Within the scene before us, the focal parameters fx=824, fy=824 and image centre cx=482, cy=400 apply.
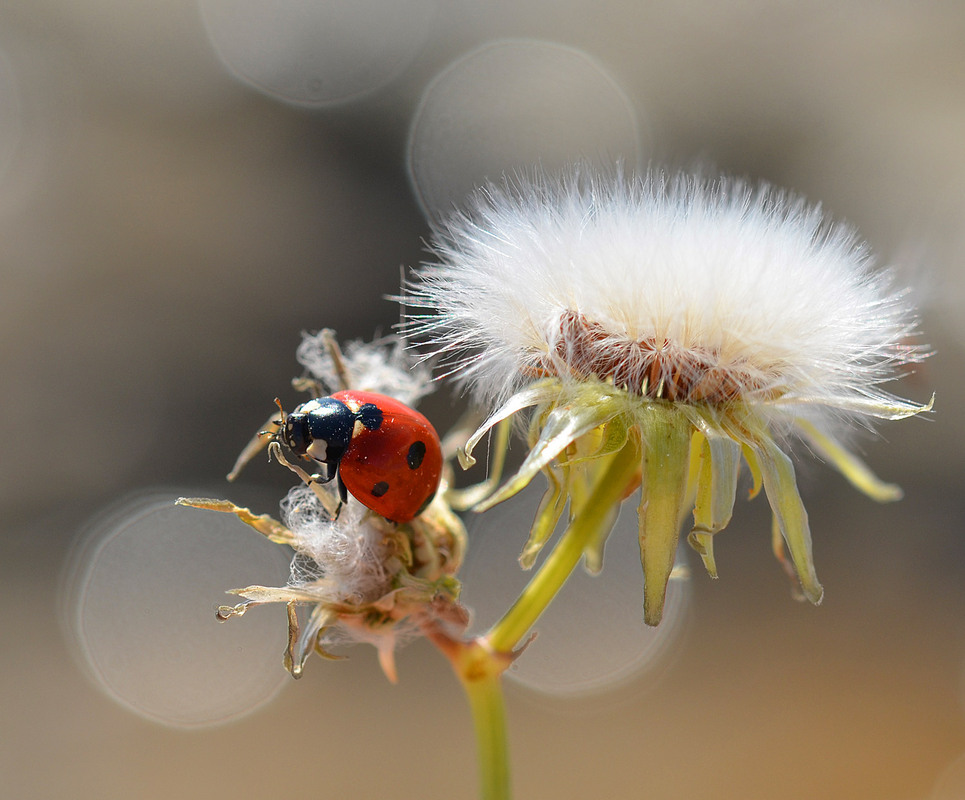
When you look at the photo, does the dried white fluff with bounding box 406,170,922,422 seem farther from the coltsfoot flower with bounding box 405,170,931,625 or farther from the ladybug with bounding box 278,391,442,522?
the ladybug with bounding box 278,391,442,522

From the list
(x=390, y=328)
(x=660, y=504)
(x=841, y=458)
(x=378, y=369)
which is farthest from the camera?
(x=390, y=328)

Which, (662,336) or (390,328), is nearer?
(662,336)

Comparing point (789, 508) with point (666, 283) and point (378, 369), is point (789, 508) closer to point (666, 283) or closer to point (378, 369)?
point (666, 283)

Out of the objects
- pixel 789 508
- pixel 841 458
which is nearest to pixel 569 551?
pixel 789 508

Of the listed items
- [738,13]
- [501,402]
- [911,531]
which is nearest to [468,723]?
[911,531]

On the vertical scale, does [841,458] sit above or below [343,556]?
above

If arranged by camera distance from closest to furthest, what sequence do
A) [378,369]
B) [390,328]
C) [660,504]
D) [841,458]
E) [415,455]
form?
[660,504] → [415,455] → [841,458] → [378,369] → [390,328]

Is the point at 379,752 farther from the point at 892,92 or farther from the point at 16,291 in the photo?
the point at 892,92

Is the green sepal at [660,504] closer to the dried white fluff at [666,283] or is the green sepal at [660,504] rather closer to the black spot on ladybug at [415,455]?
the dried white fluff at [666,283]
